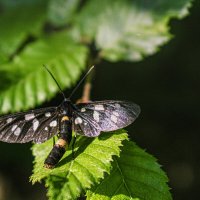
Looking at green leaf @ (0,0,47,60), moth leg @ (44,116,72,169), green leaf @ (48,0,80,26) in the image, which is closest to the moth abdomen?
moth leg @ (44,116,72,169)

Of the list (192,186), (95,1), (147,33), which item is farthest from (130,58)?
(192,186)

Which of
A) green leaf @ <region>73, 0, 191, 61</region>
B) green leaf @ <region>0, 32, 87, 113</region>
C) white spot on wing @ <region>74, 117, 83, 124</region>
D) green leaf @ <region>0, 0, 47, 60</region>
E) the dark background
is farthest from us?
the dark background

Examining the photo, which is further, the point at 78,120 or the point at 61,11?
the point at 61,11

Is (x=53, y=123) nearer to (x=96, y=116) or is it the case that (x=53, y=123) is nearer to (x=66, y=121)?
(x=66, y=121)

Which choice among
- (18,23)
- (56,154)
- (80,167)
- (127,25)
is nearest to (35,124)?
(56,154)

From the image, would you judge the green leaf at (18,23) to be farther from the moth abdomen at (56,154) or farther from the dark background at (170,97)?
the dark background at (170,97)

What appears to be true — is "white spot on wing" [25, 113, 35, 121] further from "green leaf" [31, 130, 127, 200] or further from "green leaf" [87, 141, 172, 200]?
"green leaf" [87, 141, 172, 200]

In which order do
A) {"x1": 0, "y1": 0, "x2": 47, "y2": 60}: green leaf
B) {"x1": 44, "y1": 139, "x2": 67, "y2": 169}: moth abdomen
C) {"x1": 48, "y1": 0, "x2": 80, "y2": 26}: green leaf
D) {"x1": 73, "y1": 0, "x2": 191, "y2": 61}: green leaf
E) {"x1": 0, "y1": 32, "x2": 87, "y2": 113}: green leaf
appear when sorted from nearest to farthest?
{"x1": 44, "y1": 139, "x2": 67, "y2": 169}: moth abdomen → {"x1": 0, "y1": 32, "x2": 87, "y2": 113}: green leaf → {"x1": 73, "y1": 0, "x2": 191, "y2": 61}: green leaf → {"x1": 0, "y1": 0, "x2": 47, "y2": 60}: green leaf → {"x1": 48, "y1": 0, "x2": 80, "y2": 26}: green leaf
